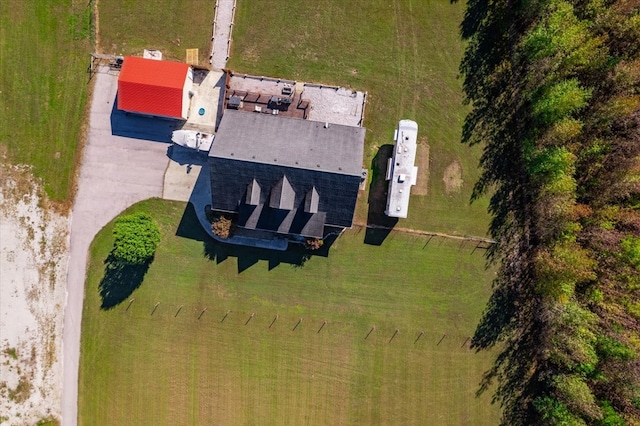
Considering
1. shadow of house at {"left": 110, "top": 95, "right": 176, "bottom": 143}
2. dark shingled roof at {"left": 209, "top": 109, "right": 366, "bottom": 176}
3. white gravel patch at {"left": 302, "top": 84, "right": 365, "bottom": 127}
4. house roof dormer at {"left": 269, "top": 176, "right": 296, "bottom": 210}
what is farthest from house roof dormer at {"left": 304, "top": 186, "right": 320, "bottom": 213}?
shadow of house at {"left": 110, "top": 95, "right": 176, "bottom": 143}

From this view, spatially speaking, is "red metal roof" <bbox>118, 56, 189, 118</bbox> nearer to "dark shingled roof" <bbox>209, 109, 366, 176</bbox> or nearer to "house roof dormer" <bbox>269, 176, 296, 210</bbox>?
"dark shingled roof" <bbox>209, 109, 366, 176</bbox>

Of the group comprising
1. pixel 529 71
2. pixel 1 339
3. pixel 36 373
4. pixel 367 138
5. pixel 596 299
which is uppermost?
pixel 529 71

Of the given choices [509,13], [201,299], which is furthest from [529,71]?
[201,299]

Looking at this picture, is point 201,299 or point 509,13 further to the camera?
point 201,299

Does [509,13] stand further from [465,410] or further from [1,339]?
[1,339]

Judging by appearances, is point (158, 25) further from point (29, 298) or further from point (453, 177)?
point (453, 177)

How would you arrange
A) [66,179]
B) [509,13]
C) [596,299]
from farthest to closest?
1. [66,179]
2. [509,13]
3. [596,299]

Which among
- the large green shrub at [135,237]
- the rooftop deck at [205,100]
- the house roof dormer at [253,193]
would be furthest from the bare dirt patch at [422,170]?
the large green shrub at [135,237]
